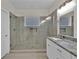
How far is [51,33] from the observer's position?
25.4 ft

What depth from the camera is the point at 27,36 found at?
7984 mm

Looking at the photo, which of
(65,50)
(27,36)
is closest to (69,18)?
(65,50)

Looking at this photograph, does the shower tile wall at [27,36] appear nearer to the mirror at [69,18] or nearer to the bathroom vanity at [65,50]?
the mirror at [69,18]

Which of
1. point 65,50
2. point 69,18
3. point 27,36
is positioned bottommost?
point 27,36

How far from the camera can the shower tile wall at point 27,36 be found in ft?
25.8

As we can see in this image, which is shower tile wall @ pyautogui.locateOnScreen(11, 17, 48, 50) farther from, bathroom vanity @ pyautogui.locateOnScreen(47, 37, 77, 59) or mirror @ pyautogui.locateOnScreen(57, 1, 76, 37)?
bathroom vanity @ pyautogui.locateOnScreen(47, 37, 77, 59)

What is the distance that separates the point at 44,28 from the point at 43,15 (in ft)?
2.44

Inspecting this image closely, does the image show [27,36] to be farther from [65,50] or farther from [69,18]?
[65,50]

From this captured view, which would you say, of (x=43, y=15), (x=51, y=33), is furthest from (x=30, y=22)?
(x=51, y=33)

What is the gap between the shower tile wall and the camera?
7.86 metres

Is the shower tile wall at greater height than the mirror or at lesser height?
lesser

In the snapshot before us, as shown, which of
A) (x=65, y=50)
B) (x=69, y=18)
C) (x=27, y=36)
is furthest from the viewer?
(x=27, y=36)

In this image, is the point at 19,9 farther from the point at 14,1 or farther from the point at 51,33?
the point at 51,33

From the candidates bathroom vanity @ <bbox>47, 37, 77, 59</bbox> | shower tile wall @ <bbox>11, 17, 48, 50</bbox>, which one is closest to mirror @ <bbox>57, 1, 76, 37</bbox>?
bathroom vanity @ <bbox>47, 37, 77, 59</bbox>
